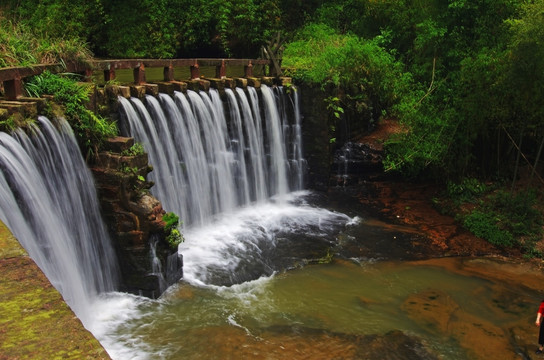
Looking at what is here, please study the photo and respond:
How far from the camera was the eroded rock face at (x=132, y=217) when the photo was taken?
898 centimetres

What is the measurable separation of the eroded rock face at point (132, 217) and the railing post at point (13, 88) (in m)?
1.68

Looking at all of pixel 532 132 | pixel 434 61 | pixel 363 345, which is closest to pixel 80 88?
pixel 363 345

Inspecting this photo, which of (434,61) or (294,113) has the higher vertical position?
(434,61)

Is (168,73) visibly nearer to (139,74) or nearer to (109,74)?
(139,74)

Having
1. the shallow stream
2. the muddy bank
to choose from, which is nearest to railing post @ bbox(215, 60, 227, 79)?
the shallow stream

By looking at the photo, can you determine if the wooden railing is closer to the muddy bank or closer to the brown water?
the brown water

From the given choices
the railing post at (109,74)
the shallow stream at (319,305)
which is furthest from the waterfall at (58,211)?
the railing post at (109,74)

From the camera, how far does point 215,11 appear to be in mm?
22062

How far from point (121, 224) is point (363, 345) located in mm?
4714

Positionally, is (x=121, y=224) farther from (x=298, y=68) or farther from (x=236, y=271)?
(x=298, y=68)

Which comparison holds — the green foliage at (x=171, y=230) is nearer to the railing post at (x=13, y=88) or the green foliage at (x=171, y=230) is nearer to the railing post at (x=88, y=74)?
the railing post at (x=13, y=88)

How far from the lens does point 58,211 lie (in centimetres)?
829

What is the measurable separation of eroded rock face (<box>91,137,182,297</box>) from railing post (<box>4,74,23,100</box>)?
5.52 ft

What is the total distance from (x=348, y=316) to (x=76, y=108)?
6136 mm
